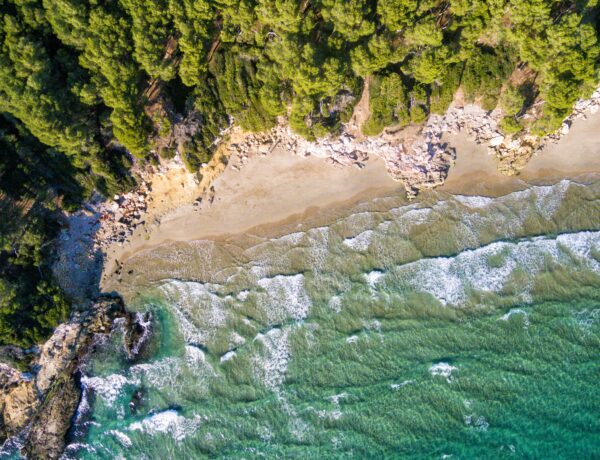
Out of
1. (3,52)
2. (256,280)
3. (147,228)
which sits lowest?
(256,280)

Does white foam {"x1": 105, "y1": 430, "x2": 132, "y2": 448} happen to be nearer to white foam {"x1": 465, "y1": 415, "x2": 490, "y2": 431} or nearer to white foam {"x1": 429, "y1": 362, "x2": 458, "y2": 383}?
white foam {"x1": 429, "y1": 362, "x2": 458, "y2": 383}

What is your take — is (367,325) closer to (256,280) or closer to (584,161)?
(256,280)

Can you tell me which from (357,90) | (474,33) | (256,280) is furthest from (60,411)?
(474,33)

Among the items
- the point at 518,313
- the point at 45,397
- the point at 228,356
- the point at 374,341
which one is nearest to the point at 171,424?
the point at 228,356

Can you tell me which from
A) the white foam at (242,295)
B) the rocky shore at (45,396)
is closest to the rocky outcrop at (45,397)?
the rocky shore at (45,396)

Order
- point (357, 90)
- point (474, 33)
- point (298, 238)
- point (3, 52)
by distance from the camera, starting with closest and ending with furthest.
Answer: point (3, 52) → point (474, 33) → point (357, 90) → point (298, 238)

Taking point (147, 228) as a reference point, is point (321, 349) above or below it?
below

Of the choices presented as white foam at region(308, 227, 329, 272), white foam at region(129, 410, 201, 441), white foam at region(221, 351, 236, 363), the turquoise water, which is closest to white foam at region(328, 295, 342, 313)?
the turquoise water
